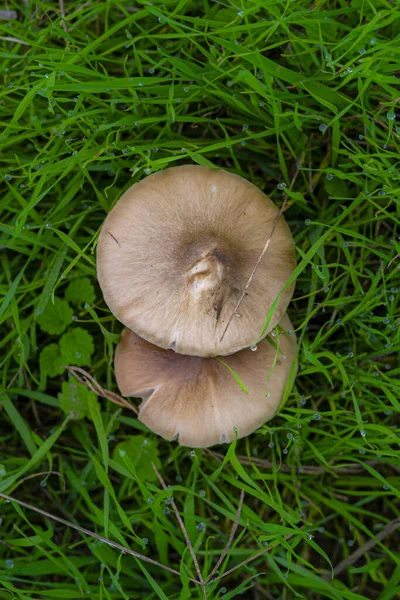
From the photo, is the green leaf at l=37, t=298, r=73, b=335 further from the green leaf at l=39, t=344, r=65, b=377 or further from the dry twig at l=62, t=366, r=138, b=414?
the dry twig at l=62, t=366, r=138, b=414

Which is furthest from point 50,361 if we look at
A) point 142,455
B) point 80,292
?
point 142,455

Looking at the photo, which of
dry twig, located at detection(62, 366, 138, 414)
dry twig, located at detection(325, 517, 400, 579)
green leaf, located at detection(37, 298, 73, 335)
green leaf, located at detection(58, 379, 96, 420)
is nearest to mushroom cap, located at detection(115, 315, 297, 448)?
dry twig, located at detection(62, 366, 138, 414)

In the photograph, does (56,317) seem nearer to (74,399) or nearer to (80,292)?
(80,292)

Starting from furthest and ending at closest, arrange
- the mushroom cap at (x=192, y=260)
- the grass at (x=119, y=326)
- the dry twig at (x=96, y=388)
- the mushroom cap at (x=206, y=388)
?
the dry twig at (x=96, y=388) < the grass at (x=119, y=326) < the mushroom cap at (x=206, y=388) < the mushroom cap at (x=192, y=260)

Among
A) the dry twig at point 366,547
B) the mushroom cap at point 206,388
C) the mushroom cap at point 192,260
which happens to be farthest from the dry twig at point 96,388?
the dry twig at point 366,547

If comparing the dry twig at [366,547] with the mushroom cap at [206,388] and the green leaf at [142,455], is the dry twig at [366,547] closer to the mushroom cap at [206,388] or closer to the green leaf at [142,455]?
the mushroom cap at [206,388]

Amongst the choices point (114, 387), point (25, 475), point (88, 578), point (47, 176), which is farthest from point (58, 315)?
point (88, 578)
